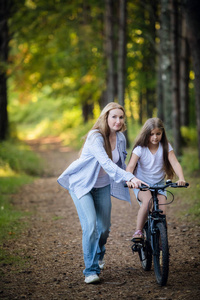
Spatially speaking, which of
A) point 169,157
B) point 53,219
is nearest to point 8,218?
point 53,219

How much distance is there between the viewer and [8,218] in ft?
26.1

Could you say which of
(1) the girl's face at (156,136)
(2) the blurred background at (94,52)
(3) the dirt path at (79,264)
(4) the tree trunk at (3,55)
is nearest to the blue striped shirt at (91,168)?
(1) the girl's face at (156,136)

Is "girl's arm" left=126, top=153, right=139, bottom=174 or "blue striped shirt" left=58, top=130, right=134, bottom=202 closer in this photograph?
"blue striped shirt" left=58, top=130, right=134, bottom=202

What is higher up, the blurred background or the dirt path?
the blurred background

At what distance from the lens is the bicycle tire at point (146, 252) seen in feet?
15.7

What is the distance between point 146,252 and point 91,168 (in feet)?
4.41

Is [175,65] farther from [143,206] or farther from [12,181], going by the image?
[143,206]

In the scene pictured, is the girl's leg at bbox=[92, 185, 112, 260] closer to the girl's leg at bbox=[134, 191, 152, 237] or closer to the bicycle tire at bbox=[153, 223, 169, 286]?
the girl's leg at bbox=[134, 191, 152, 237]

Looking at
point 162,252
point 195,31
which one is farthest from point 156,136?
point 195,31

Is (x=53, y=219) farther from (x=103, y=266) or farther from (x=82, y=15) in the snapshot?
(x=82, y=15)

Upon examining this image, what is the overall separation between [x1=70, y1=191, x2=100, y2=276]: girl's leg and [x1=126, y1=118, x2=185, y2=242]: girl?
0.64 m

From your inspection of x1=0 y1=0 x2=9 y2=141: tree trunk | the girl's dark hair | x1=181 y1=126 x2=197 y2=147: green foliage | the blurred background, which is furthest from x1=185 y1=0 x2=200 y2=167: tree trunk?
x1=0 y1=0 x2=9 y2=141: tree trunk

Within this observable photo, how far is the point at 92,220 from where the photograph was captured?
4441 mm

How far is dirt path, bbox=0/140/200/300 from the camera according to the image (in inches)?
171
